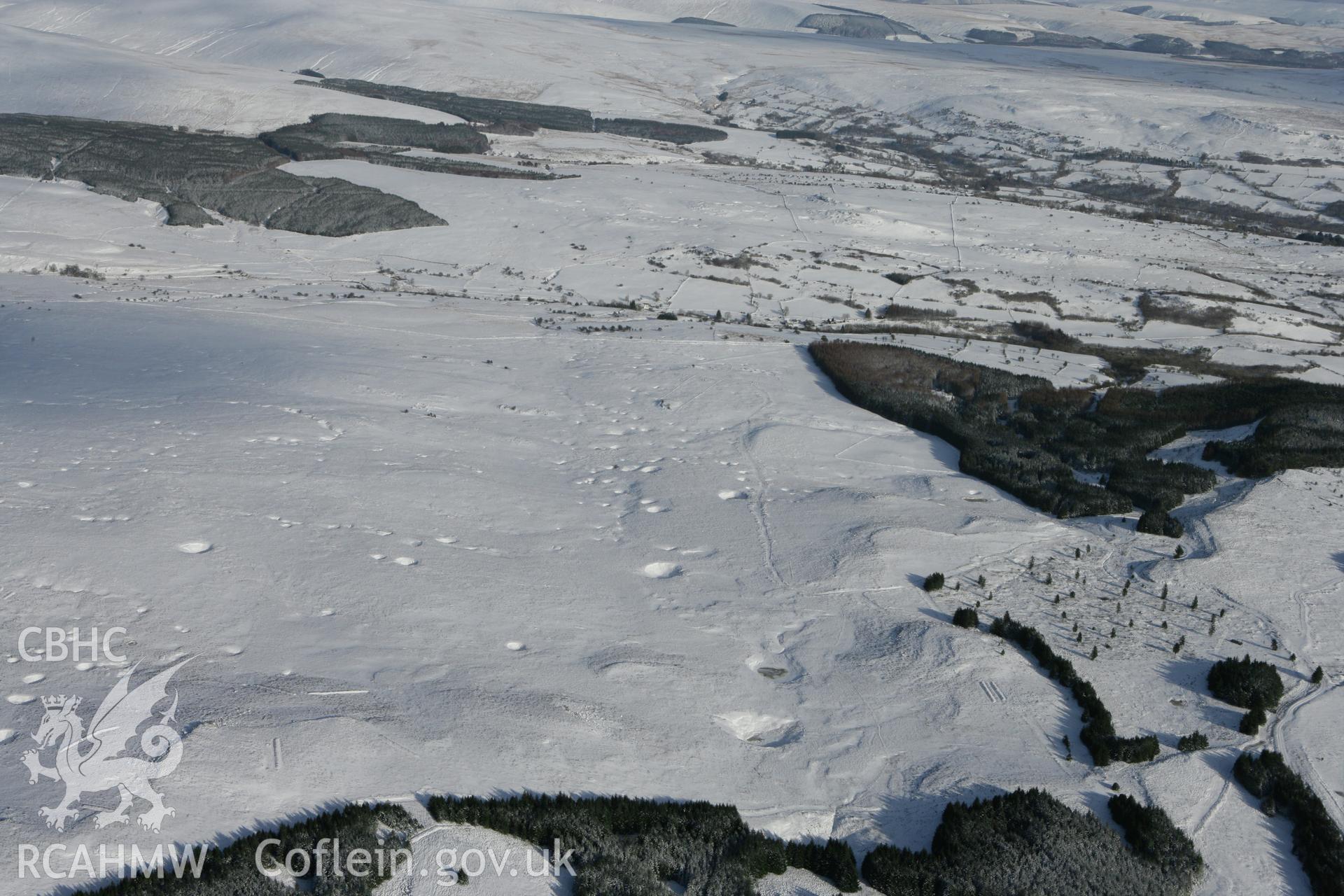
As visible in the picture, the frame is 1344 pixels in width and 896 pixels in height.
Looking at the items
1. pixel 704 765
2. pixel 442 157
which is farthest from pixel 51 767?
pixel 442 157

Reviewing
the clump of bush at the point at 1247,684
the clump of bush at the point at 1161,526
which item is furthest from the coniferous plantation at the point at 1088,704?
the clump of bush at the point at 1161,526

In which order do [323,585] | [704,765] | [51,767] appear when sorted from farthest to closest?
[323,585], [704,765], [51,767]

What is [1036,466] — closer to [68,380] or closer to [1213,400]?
[1213,400]

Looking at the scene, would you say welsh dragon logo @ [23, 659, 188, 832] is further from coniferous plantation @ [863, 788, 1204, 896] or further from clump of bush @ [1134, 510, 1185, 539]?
clump of bush @ [1134, 510, 1185, 539]

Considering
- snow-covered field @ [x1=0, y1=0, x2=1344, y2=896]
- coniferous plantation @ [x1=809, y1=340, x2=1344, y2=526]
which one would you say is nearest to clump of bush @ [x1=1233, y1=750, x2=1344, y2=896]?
snow-covered field @ [x1=0, y1=0, x2=1344, y2=896]

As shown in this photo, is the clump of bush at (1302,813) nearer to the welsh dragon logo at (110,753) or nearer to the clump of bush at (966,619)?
the clump of bush at (966,619)

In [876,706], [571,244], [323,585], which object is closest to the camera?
[876,706]

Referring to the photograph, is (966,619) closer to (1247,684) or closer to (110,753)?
(1247,684)
